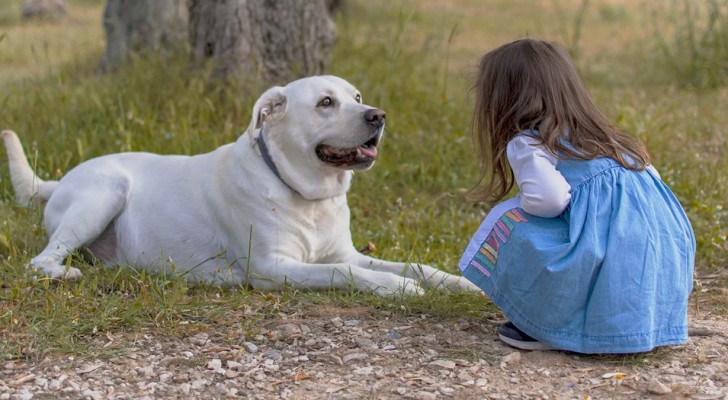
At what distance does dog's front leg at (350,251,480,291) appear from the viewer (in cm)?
404

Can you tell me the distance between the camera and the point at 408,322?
12.0 ft

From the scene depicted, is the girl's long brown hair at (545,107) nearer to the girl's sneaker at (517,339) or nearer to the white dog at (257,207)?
the girl's sneaker at (517,339)

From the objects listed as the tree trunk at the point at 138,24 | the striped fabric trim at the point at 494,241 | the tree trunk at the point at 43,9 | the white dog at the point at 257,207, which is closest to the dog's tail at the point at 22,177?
the white dog at the point at 257,207

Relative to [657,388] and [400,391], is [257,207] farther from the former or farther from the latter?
[657,388]

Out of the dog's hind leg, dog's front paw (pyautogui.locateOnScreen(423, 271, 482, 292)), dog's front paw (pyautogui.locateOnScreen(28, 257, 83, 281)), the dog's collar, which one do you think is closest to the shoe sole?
dog's front paw (pyautogui.locateOnScreen(423, 271, 482, 292))

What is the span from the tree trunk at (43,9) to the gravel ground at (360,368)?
11.1m

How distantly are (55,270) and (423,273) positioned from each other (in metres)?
1.64

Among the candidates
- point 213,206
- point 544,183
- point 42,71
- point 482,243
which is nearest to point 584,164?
point 544,183

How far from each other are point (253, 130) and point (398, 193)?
1.73 metres

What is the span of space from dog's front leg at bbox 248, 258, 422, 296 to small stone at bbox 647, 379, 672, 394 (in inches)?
44.4

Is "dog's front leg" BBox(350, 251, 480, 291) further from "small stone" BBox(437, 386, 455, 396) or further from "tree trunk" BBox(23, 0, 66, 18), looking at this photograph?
"tree trunk" BBox(23, 0, 66, 18)

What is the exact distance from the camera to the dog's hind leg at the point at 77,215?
4348 millimetres

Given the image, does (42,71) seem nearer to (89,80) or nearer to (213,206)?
(89,80)

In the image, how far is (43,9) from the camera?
13438mm
